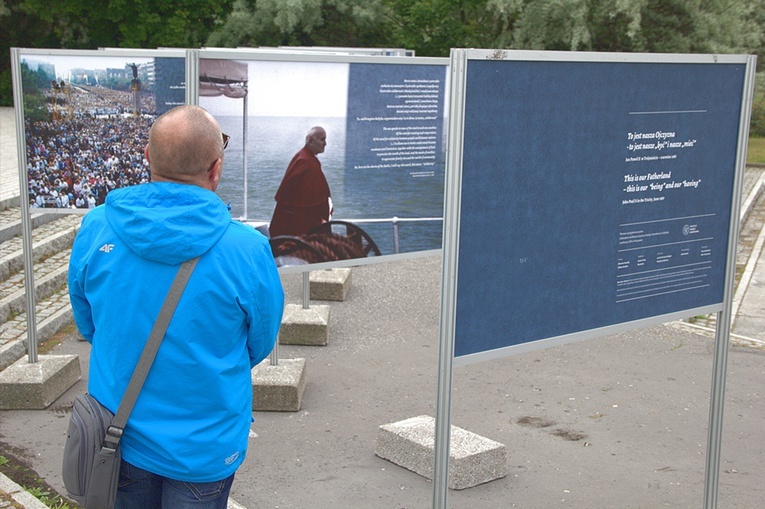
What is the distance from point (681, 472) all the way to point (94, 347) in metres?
3.90

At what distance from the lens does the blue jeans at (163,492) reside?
2.65 meters

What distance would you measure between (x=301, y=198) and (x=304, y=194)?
34mm

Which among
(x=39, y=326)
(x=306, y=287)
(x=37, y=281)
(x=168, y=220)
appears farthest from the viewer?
(x=37, y=281)

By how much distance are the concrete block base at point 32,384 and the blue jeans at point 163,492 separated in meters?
3.76

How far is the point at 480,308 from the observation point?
11.1ft

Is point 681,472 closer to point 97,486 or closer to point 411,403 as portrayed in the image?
point 411,403

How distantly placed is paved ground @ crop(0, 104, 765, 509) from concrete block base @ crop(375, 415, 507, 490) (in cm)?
7

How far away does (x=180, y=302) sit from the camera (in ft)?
8.27

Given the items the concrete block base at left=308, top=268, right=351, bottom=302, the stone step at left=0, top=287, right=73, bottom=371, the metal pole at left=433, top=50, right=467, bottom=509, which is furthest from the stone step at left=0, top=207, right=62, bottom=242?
the metal pole at left=433, top=50, right=467, bottom=509

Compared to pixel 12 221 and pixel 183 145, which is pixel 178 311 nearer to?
pixel 183 145

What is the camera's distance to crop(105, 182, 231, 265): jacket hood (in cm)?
250

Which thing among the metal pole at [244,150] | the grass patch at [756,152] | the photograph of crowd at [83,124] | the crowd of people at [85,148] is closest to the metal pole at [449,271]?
the metal pole at [244,150]

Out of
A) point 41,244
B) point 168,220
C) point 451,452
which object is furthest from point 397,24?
point 168,220

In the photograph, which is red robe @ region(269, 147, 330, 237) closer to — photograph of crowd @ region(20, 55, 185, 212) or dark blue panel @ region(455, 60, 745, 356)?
photograph of crowd @ region(20, 55, 185, 212)
